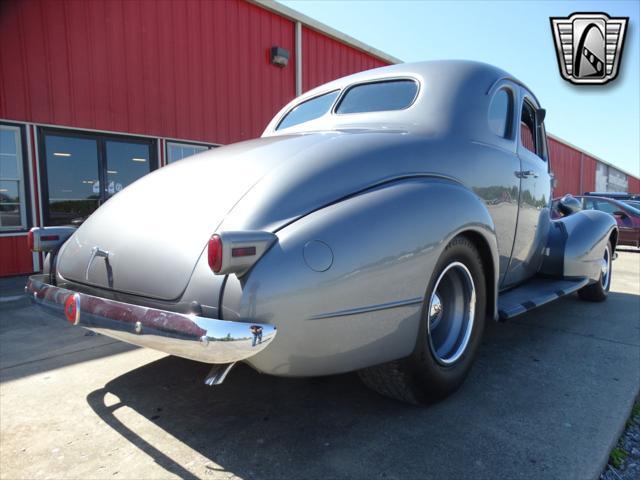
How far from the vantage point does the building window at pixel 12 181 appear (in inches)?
239

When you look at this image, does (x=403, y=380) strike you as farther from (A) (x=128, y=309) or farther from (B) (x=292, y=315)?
(A) (x=128, y=309)

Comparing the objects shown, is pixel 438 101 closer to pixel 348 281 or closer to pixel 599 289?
pixel 348 281

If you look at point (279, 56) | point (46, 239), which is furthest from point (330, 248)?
point (279, 56)

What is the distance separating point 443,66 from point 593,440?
2.27m

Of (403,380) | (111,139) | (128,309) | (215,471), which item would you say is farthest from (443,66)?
(111,139)

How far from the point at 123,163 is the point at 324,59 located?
5.51 m

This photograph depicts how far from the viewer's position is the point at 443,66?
2.83m

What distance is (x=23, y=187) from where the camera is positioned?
623 cm

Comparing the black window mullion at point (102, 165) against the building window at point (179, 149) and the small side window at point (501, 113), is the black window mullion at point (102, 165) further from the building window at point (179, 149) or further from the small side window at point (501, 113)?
the small side window at point (501, 113)

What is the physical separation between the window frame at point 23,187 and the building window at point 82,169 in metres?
0.21

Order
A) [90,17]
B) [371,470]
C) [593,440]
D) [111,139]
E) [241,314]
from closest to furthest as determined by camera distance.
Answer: [241,314], [371,470], [593,440], [90,17], [111,139]

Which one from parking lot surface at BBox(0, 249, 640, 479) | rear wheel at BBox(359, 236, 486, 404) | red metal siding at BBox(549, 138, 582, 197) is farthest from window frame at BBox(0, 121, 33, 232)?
red metal siding at BBox(549, 138, 582, 197)

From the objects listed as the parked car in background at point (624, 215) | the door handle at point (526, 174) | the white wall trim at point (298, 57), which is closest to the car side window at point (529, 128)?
the door handle at point (526, 174)

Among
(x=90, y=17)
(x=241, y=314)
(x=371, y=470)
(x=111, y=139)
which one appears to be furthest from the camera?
(x=111, y=139)
